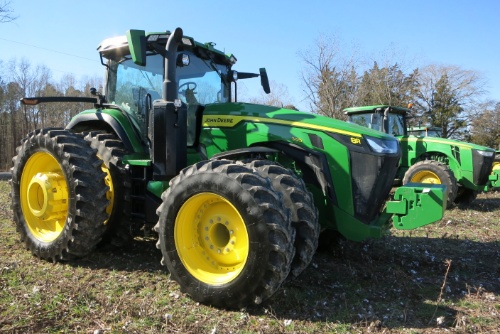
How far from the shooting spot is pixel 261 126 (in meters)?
4.23

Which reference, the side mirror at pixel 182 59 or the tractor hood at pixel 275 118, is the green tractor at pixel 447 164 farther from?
the side mirror at pixel 182 59

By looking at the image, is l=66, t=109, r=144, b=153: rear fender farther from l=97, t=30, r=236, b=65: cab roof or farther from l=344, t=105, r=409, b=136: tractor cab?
l=344, t=105, r=409, b=136: tractor cab

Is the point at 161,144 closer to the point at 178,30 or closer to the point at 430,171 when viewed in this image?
the point at 178,30

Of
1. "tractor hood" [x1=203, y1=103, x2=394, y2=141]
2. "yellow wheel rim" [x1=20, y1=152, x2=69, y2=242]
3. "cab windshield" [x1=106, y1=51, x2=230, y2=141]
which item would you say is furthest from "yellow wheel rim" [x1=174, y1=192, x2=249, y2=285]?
"yellow wheel rim" [x1=20, y1=152, x2=69, y2=242]

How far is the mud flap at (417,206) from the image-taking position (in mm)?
3592

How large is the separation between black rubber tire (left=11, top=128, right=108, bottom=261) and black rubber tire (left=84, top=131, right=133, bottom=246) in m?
0.18

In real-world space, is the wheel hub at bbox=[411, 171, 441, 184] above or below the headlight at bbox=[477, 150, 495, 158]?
below

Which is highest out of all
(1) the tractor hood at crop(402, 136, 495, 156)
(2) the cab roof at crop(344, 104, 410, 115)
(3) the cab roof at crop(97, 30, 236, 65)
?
(3) the cab roof at crop(97, 30, 236, 65)

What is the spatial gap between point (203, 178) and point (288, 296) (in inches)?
49.5

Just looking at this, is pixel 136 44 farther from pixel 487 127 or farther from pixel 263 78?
pixel 487 127

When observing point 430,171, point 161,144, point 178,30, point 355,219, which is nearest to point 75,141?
point 161,144

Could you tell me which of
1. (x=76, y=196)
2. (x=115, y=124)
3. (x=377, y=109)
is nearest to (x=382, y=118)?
(x=377, y=109)

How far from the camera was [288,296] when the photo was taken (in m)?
3.61

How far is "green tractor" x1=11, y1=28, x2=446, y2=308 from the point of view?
11.0 feet
